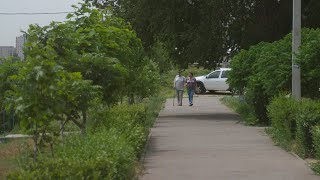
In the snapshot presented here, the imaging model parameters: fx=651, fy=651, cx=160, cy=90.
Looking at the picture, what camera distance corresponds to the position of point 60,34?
10.3 meters

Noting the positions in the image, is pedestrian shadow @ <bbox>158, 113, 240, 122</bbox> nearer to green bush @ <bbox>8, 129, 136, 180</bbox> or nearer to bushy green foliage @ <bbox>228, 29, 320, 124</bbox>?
bushy green foliage @ <bbox>228, 29, 320, 124</bbox>

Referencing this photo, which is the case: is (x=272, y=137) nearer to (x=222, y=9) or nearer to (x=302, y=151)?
(x=302, y=151)

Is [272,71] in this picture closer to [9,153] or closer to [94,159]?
Result: [9,153]

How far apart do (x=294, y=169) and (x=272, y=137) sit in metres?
5.22

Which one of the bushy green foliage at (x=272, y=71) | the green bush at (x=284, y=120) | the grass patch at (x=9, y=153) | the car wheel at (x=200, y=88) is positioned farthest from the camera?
the car wheel at (x=200, y=88)

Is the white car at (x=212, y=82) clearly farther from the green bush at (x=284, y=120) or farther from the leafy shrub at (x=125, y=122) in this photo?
the leafy shrub at (x=125, y=122)

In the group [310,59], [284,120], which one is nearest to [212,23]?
[310,59]

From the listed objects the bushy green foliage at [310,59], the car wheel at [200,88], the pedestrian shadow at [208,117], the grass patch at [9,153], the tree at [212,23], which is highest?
the tree at [212,23]

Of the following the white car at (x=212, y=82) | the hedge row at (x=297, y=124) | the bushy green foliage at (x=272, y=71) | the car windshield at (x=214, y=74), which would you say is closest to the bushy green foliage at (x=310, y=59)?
the bushy green foliage at (x=272, y=71)

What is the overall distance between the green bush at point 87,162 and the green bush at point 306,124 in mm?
4437

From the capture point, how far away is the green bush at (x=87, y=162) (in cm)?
658

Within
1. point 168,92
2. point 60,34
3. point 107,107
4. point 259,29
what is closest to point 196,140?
point 107,107

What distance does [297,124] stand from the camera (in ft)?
44.3

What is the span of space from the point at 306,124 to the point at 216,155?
7.35ft
